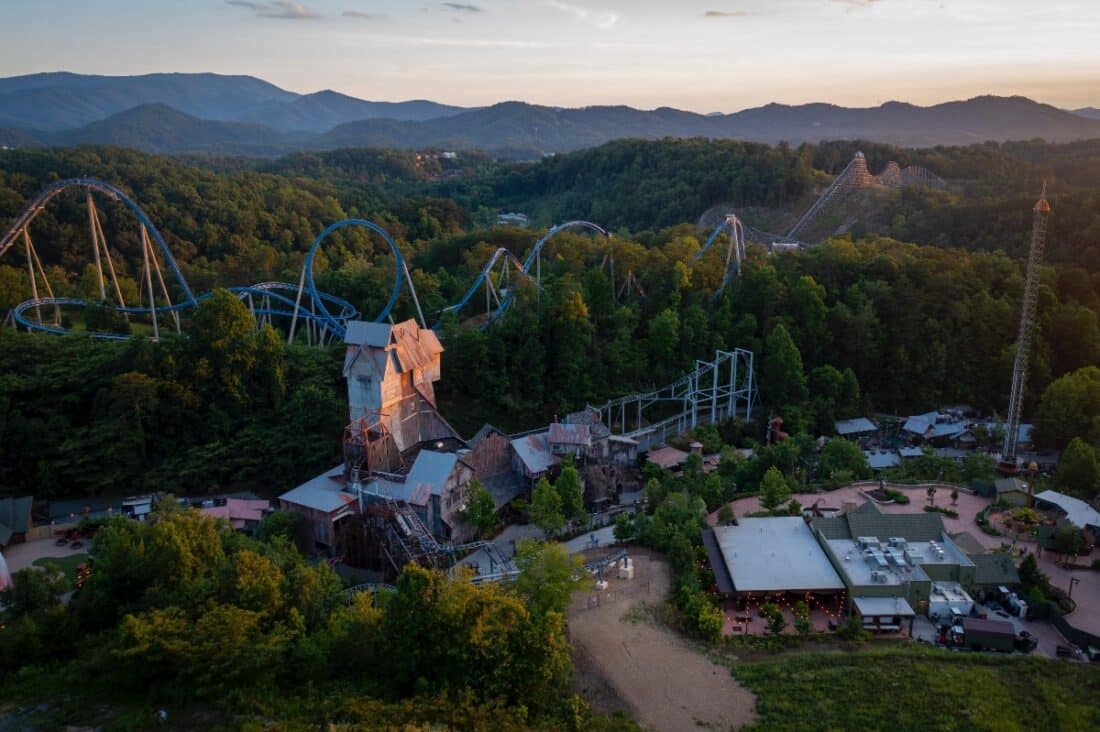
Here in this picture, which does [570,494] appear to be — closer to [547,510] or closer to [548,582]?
[547,510]

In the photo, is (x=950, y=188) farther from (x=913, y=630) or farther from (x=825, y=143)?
(x=913, y=630)

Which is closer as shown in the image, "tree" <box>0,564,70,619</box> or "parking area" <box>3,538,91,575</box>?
"tree" <box>0,564,70,619</box>

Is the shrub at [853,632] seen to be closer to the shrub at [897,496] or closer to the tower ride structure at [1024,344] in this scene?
the shrub at [897,496]

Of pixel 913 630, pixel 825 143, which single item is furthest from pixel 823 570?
pixel 825 143

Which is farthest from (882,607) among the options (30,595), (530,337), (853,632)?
(30,595)

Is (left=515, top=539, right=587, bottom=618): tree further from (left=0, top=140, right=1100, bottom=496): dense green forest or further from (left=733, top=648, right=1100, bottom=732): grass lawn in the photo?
(left=0, top=140, right=1100, bottom=496): dense green forest

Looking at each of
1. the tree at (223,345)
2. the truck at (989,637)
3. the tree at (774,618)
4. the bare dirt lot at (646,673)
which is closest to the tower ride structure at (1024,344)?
the truck at (989,637)

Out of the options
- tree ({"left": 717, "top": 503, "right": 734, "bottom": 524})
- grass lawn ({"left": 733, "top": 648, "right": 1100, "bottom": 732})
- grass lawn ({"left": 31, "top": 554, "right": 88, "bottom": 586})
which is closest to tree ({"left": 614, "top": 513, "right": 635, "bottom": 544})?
tree ({"left": 717, "top": 503, "right": 734, "bottom": 524})
